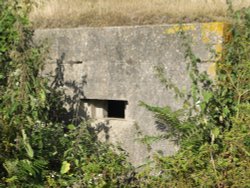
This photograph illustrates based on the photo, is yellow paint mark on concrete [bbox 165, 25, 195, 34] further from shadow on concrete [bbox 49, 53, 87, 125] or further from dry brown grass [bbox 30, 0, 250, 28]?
shadow on concrete [bbox 49, 53, 87, 125]

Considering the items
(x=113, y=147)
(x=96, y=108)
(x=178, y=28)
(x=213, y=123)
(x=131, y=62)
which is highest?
(x=178, y=28)

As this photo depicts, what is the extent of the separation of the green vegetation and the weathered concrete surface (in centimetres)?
11

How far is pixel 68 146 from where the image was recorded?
13.5ft

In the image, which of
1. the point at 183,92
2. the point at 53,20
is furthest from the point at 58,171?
the point at 53,20

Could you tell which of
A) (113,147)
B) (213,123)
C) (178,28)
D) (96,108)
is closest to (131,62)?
(178,28)

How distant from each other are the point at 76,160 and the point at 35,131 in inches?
15.3

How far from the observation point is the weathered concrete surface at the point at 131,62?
427 cm

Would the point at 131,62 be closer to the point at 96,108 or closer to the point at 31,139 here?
the point at 96,108

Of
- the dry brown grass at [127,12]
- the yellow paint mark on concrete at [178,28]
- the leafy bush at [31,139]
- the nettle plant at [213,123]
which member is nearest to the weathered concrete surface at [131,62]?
the yellow paint mark on concrete at [178,28]

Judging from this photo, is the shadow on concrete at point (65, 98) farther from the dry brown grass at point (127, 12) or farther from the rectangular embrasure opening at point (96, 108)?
the dry brown grass at point (127, 12)

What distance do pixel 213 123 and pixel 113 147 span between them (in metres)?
0.85

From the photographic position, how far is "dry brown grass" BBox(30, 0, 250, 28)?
4867 mm

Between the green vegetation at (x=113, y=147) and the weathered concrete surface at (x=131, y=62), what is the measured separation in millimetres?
113

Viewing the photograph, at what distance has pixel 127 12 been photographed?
5.18 m
